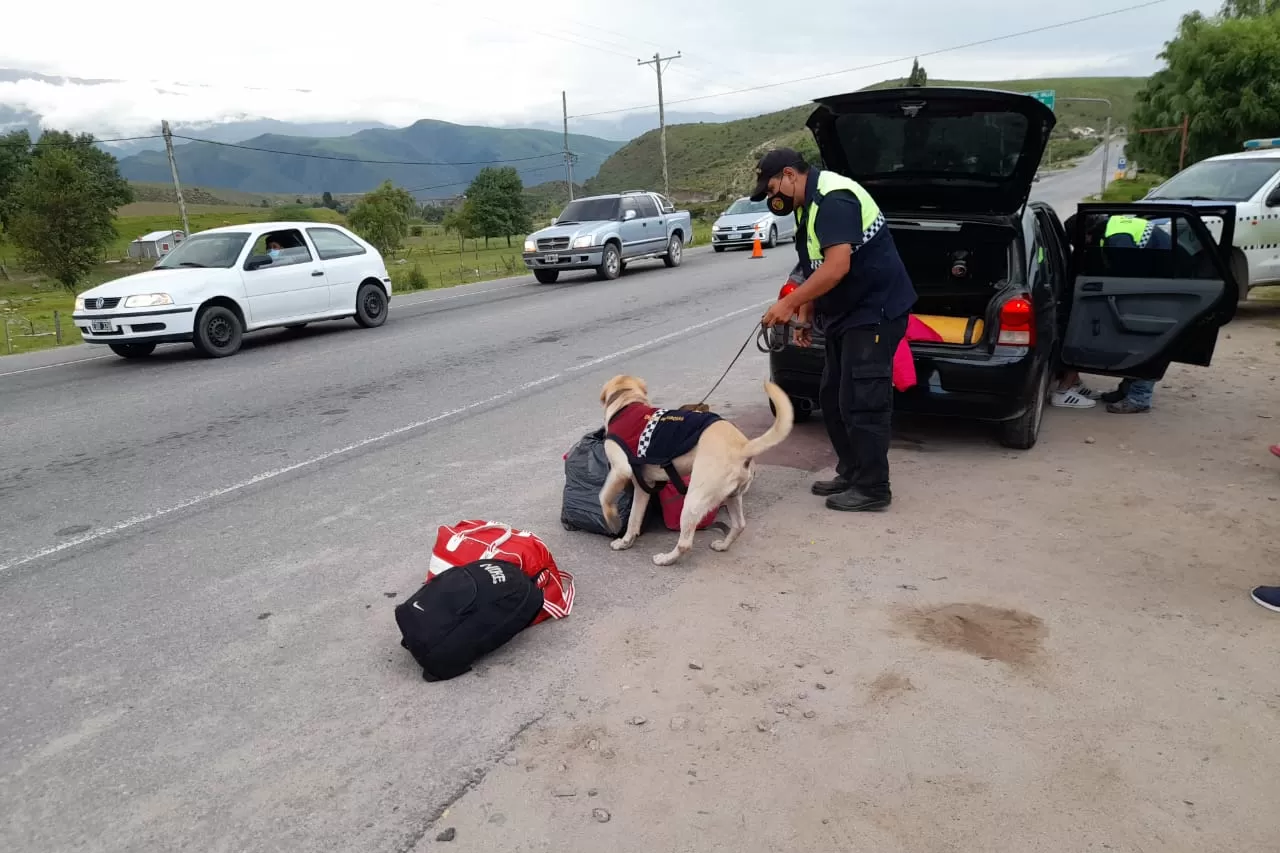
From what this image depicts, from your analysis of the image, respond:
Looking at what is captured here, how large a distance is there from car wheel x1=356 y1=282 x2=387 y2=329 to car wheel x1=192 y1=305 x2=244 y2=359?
203 cm

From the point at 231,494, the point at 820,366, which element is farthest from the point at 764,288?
the point at 231,494

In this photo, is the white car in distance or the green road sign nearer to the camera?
the green road sign

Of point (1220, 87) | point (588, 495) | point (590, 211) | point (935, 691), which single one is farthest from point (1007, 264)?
point (1220, 87)

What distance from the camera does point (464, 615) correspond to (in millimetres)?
3191

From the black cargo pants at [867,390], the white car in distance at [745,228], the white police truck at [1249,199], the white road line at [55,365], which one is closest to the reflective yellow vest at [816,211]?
the black cargo pants at [867,390]

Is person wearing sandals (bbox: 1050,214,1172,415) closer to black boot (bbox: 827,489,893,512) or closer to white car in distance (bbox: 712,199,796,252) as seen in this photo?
black boot (bbox: 827,489,893,512)

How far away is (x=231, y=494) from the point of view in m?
5.26

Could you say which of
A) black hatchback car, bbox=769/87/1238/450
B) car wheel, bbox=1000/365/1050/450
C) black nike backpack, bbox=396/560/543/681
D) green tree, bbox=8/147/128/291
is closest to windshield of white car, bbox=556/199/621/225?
black hatchback car, bbox=769/87/1238/450

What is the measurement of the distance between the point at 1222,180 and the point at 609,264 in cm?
1144

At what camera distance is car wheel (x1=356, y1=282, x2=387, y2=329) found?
41.5 feet

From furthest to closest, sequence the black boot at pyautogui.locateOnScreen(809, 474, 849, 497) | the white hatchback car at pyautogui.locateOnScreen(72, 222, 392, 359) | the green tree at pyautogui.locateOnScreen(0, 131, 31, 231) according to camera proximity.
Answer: the green tree at pyautogui.locateOnScreen(0, 131, 31, 231), the white hatchback car at pyautogui.locateOnScreen(72, 222, 392, 359), the black boot at pyautogui.locateOnScreen(809, 474, 849, 497)

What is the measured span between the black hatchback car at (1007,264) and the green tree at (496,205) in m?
93.2

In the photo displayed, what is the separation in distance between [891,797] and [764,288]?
43.3 feet

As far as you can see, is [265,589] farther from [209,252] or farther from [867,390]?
[209,252]
